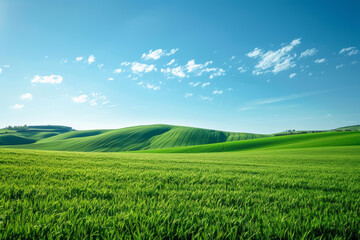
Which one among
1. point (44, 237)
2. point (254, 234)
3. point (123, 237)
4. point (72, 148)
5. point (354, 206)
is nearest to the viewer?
point (44, 237)

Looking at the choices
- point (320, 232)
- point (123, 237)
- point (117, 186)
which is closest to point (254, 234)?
point (320, 232)

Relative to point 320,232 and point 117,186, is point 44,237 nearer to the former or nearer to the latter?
point 117,186

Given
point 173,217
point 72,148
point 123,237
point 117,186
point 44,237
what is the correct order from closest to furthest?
point 44,237, point 123,237, point 173,217, point 117,186, point 72,148

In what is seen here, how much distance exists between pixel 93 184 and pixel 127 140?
75092mm

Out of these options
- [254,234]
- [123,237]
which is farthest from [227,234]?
[123,237]

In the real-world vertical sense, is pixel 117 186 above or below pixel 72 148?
above

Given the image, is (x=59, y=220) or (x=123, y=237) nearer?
(x=123, y=237)

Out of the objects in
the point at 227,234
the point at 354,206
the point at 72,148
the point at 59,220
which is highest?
the point at 59,220

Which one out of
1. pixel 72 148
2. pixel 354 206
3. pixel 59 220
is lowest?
pixel 72 148

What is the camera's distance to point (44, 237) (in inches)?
53.8

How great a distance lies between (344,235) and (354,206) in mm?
1443

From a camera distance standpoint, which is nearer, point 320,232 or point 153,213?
point 320,232

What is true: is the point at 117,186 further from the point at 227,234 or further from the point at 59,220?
the point at 227,234

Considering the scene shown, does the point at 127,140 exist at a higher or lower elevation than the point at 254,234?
lower
